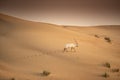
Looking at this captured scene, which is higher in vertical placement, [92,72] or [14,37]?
Result: [14,37]

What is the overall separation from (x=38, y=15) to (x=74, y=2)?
2.24m

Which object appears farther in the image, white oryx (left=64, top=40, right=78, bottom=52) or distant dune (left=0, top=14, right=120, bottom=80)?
white oryx (left=64, top=40, right=78, bottom=52)

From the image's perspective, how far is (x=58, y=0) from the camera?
18.1 metres

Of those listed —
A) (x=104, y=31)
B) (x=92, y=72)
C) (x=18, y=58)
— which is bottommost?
(x=92, y=72)

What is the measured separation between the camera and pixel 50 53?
13.6 meters

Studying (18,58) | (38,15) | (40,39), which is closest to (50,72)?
(18,58)

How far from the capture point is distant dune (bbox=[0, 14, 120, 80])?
11.3 meters

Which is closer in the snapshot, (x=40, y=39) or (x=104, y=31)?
(x=40, y=39)

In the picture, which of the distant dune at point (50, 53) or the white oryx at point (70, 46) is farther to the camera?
the white oryx at point (70, 46)

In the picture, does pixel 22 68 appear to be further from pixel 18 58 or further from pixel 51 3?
pixel 51 3

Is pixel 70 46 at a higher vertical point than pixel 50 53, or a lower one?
higher

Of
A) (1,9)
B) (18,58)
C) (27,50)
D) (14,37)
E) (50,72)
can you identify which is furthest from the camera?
(1,9)

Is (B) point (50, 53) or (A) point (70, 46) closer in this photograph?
(B) point (50, 53)

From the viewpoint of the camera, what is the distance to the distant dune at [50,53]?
11.3 m
